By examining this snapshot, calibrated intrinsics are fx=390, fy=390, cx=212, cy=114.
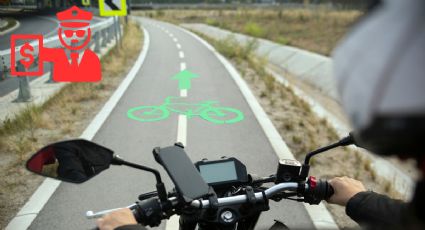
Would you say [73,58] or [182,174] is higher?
[182,174]

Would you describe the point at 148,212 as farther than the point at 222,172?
No

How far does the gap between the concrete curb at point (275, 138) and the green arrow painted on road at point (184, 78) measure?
4.38 ft

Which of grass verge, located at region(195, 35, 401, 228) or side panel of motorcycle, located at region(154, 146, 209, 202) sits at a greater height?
side panel of motorcycle, located at region(154, 146, 209, 202)

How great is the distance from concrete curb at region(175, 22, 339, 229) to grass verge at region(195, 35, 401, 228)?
0.10 metres

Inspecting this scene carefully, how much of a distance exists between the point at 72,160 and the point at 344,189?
128 centimetres

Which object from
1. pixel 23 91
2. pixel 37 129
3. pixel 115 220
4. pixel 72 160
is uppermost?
pixel 72 160

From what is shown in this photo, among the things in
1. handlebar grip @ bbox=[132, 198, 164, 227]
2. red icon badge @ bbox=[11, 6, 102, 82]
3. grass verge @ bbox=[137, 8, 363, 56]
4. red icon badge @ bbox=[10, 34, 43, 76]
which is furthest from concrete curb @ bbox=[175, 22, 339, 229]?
grass verge @ bbox=[137, 8, 363, 56]

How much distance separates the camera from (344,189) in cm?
192

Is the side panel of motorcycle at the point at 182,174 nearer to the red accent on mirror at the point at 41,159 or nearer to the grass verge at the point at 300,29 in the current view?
the red accent on mirror at the point at 41,159

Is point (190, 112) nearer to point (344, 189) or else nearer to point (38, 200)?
point (38, 200)

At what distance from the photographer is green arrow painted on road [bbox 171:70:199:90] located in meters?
10.8

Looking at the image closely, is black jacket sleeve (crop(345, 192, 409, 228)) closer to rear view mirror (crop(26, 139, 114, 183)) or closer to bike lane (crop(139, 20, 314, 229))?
bike lane (crop(139, 20, 314, 229))

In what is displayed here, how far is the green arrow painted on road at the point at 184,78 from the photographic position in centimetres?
1081

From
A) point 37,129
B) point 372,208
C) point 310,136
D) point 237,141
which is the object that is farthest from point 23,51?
point 372,208
